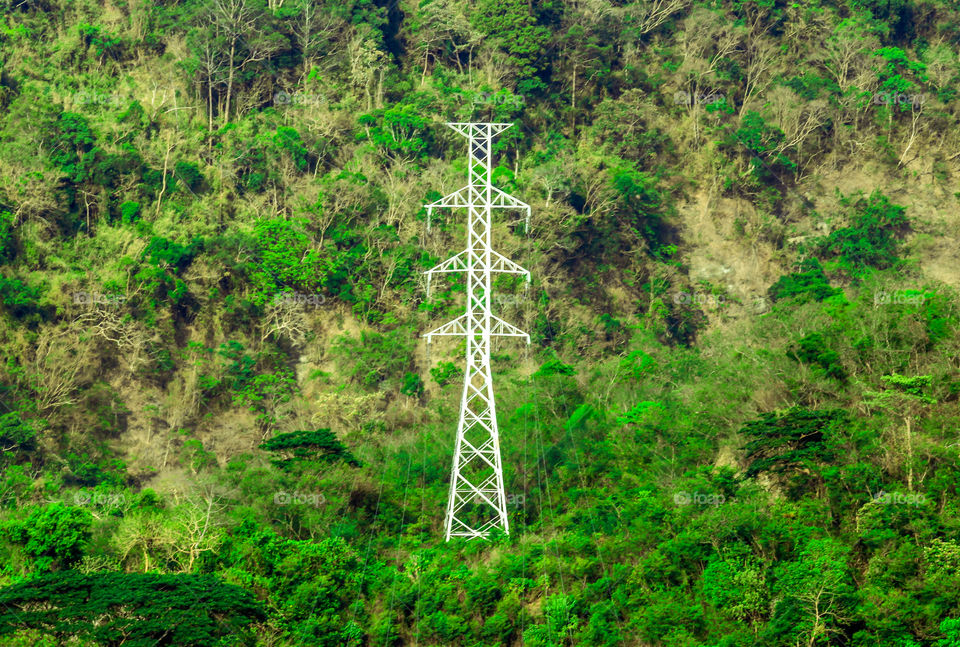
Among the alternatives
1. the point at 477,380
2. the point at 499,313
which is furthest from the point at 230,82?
the point at 477,380

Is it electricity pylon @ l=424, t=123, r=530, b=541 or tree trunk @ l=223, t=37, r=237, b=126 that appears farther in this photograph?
tree trunk @ l=223, t=37, r=237, b=126

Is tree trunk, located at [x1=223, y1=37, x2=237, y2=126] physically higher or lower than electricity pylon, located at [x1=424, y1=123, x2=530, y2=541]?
higher

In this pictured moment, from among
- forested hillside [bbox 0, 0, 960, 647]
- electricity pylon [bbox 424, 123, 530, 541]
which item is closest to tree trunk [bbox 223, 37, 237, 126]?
forested hillside [bbox 0, 0, 960, 647]

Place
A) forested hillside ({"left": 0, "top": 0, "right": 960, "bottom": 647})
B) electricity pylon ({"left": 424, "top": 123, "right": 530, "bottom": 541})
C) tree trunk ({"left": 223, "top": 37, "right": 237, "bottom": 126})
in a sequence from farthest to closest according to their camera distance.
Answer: tree trunk ({"left": 223, "top": 37, "right": 237, "bottom": 126})
electricity pylon ({"left": 424, "top": 123, "right": 530, "bottom": 541})
forested hillside ({"left": 0, "top": 0, "right": 960, "bottom": 647})

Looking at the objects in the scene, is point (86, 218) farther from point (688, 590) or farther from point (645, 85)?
point (688, 590)

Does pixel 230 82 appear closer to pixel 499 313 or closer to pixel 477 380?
pixel 499 313

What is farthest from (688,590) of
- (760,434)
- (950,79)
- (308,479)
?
(950,79)

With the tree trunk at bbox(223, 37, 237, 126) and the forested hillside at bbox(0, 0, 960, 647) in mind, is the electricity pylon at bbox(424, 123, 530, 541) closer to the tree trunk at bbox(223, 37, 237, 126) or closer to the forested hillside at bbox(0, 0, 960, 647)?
the forested hillside at bbox(0, 0, 960, 647)
